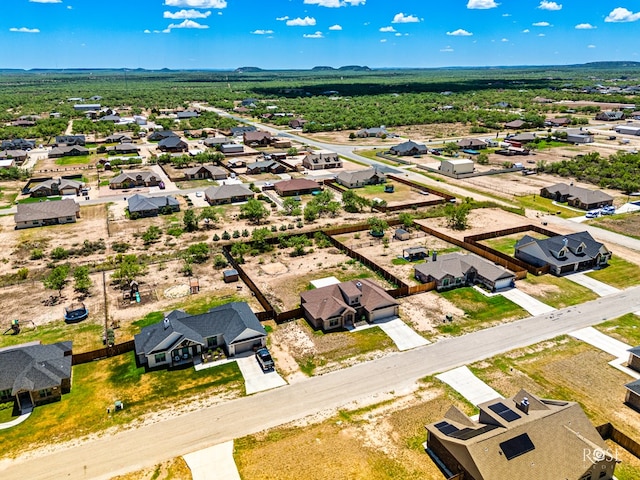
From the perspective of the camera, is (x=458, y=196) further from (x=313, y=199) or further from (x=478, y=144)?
(x=478, y=144)

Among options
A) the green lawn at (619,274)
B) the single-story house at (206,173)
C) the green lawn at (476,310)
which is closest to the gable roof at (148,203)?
the single-story house at (206,173)

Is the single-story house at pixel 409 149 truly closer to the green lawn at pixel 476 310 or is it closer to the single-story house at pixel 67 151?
the green lawn at pixel 476 310

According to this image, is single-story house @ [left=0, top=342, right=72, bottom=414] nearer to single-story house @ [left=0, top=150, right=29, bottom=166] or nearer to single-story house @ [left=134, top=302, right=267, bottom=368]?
single-story house @ [left=134, top=302, right=267, bottom=368]

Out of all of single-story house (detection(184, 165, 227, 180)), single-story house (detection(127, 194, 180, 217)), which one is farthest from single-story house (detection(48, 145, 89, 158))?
single-story house (detection(127, 194, 180, 217))

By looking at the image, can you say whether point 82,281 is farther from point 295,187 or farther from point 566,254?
point 566,254

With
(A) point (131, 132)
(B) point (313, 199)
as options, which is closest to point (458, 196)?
(B) point (313, 199)
